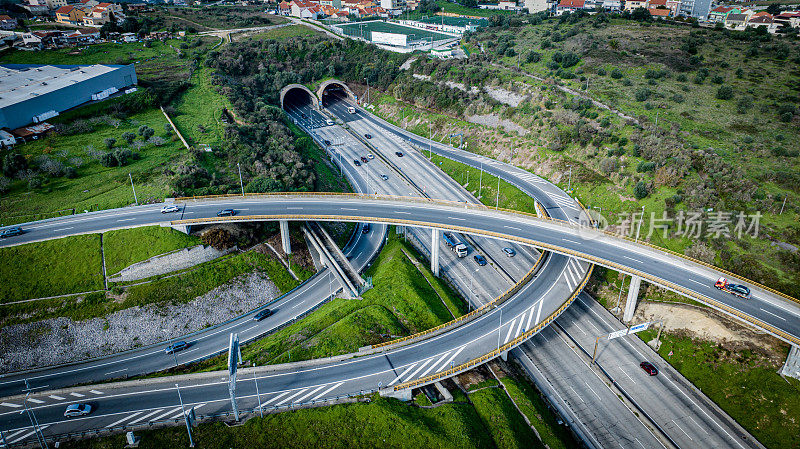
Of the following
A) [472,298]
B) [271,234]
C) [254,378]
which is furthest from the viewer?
[271,234]

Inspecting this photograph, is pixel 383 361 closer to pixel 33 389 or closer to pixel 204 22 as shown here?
pixel 33 389

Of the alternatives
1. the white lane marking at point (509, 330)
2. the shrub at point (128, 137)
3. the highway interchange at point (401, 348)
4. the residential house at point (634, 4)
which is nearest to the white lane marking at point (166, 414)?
the highway interchange at point (401, 348)

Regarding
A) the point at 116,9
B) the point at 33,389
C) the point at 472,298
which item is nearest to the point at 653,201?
the point at 472,298

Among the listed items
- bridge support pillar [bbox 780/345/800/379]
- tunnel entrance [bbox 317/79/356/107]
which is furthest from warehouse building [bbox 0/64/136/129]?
bridge support pillar [bbox 780/345/800/379]

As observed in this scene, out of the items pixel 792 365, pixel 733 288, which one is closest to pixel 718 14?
pixel 733 288

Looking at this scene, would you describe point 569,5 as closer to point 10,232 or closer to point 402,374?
point 402,374

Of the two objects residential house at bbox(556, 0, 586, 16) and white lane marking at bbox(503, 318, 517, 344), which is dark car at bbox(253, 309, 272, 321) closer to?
white lane marking at bbox(503, 318, 517, 344)

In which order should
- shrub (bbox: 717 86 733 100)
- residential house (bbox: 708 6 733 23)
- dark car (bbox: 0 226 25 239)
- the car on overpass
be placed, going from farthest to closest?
→ residential house (bbox: 708 6 733 23) → shrub (bbox: 717 86 733 100) → dark car (bbox: 0 226 25 239) → the car on overpass
